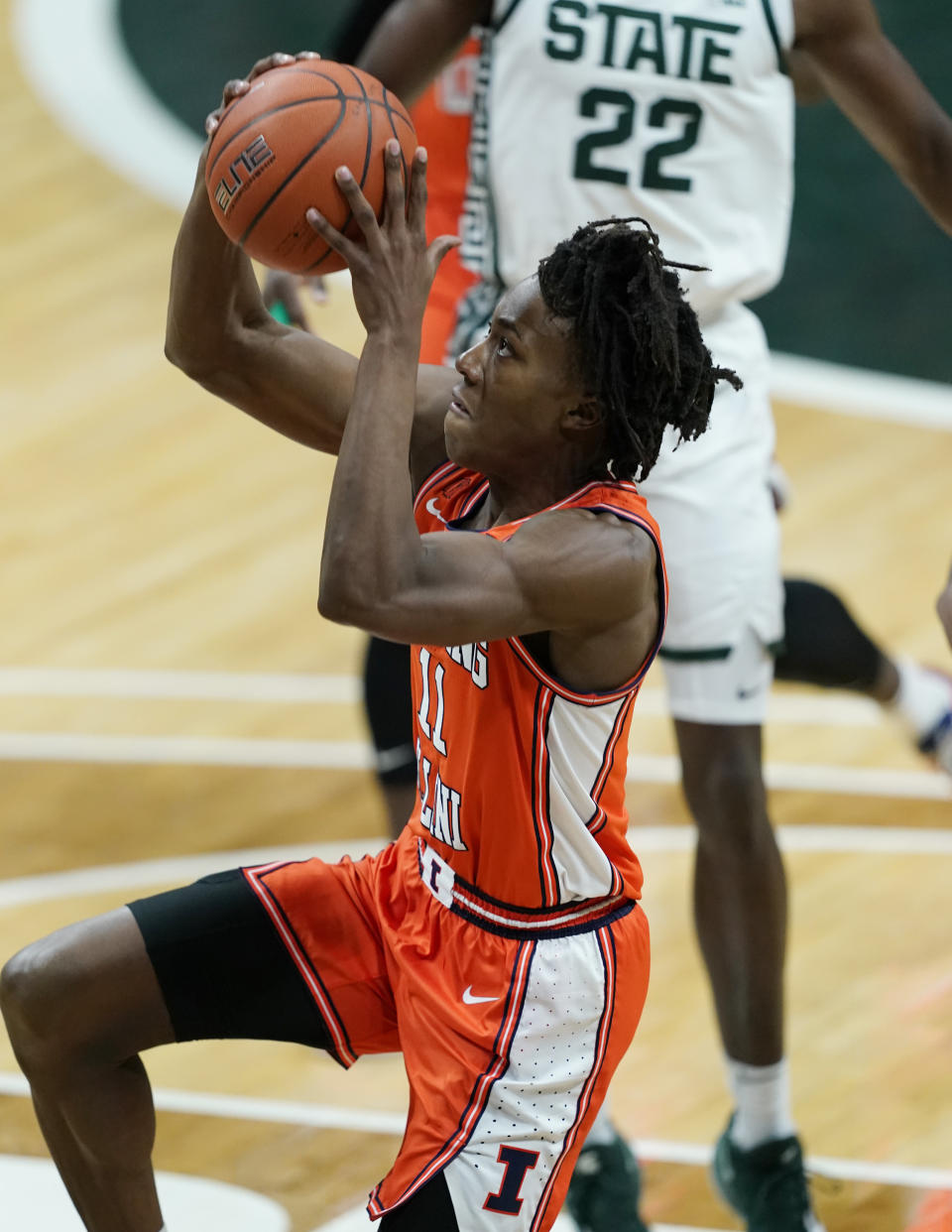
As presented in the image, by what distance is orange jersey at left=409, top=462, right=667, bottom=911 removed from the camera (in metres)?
3.04

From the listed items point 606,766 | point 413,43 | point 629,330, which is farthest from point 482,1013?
point 413,43

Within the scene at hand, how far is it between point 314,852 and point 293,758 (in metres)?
0.54

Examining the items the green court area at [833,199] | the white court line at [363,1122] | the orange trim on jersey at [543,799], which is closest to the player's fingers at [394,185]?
the orange trim on jersey at [543,799]

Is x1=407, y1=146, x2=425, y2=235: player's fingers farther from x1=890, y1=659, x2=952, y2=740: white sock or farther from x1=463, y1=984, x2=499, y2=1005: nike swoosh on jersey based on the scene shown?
x1=890, y1=659, x2=952, y2=740: white sock

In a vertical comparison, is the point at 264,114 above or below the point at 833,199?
above

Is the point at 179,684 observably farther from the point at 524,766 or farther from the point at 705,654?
the point at 524,766

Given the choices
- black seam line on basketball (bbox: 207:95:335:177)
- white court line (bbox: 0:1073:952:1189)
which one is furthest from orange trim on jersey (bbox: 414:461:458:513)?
white court line (bbox: 0:1073:952:1189)

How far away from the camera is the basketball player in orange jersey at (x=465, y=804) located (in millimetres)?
2883

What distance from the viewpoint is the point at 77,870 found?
17.0 feet

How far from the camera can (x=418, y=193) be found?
298 cm

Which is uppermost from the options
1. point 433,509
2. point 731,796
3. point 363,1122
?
point 433,509

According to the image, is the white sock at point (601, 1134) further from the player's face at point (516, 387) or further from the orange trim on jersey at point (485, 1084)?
the player's face at point (516, 387)

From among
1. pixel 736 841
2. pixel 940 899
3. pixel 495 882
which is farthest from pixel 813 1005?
pixel 495 882

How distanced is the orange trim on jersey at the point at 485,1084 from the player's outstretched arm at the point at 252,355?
0.88 meters
